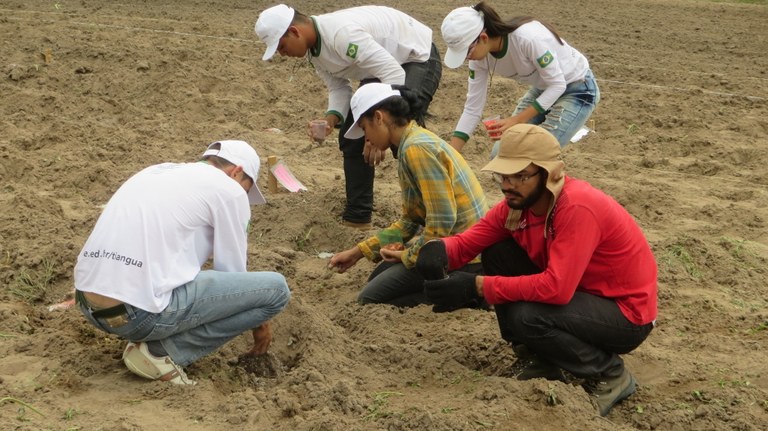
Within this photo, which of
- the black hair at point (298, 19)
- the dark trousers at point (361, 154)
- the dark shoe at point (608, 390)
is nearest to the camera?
the dark shoe at point (608, 390)

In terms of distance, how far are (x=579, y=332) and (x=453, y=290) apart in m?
0.55

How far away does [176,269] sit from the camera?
3734mm

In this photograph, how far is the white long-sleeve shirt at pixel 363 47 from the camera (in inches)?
216

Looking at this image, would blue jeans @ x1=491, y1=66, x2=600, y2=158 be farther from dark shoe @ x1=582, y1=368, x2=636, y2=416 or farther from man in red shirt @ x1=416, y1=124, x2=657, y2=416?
dark shoe @ x1=582, y1=368, x2=636, y2=416

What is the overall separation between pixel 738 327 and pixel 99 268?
326cm

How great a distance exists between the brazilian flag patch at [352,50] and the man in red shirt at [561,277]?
182cm

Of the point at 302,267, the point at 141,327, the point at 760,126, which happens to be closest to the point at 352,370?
the point at 141,327

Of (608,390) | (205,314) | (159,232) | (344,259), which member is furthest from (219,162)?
(608,390)

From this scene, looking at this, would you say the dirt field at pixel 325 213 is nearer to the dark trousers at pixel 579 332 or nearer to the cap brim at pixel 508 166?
the dark trousers at pixel 579 332

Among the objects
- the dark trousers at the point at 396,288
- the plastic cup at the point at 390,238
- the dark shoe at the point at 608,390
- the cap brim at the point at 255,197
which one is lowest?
the dark trousers at the point at 396,288

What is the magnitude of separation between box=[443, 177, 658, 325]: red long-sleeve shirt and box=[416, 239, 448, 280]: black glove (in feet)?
0.88

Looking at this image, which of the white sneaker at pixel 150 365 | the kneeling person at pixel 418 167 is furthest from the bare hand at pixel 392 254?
the white sneaker at pixel 150 365

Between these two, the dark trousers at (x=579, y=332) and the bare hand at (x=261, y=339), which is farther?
the bare hand at (x=261, y=339)

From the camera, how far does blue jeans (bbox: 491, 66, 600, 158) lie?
546cm
